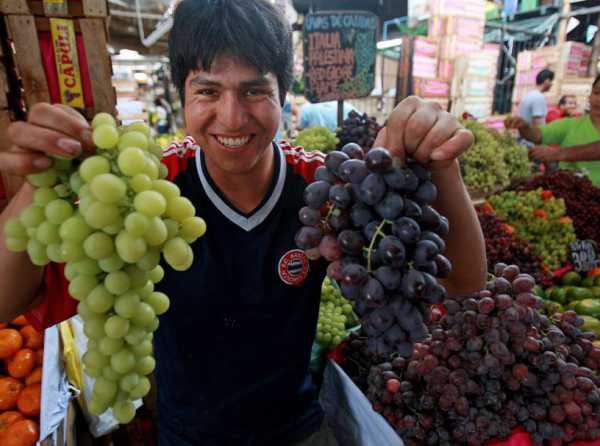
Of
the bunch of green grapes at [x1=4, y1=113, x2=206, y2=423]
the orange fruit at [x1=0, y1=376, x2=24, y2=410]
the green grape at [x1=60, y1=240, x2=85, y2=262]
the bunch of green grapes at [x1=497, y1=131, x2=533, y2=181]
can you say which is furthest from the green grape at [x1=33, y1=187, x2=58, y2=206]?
the bunch of green grapes at [x1=497, y1=131, x2=533, y2=181]

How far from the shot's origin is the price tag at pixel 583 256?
2873 millimetres

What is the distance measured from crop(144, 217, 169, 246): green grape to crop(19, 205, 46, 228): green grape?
252mm

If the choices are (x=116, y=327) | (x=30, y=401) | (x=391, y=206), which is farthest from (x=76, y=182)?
(x=30, y=401)

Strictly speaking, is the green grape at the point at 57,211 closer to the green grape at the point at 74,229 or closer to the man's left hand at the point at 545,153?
the green grape at the point at 74,229

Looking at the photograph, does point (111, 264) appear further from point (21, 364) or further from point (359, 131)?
point (359, 131)

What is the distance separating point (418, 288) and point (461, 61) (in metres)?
8.45

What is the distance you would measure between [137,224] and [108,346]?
30 centimetres

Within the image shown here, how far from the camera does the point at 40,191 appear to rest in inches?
31.6

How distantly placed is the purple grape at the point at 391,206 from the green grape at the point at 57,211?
0.65 m

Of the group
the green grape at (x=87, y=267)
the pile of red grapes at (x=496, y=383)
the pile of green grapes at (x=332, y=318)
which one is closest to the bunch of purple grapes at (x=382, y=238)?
the green grape at (x=87, y=267)

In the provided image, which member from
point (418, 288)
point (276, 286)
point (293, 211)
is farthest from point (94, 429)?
point (418, 288)

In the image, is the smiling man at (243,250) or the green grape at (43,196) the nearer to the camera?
the green grape at (43,196)

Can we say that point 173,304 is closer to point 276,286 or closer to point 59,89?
point 276,286

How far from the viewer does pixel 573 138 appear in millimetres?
4289
